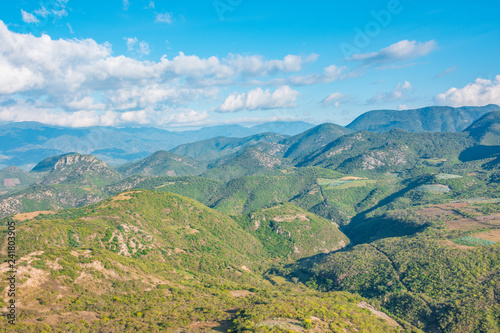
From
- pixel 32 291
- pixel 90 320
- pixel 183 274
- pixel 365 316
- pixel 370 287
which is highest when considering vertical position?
pixel 32 291

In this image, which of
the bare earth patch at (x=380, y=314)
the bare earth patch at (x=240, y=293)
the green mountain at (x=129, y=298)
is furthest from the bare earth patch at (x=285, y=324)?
the bare earth patch at (x=380, y=314)

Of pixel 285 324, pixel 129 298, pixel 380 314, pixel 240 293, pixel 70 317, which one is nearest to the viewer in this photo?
pixel 70 317

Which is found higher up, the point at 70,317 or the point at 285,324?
the point at 70,317

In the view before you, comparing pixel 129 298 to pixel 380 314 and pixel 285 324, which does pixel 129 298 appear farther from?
pixel 380 314

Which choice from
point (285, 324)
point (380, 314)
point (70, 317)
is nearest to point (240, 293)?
point (285, 324)

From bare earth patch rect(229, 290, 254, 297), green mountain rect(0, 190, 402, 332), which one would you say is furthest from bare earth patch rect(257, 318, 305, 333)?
bare earth patch rect(229, 290, 254, 297)

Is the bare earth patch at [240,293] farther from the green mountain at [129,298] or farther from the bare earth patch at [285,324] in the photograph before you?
the bare earth patch at [285,324]

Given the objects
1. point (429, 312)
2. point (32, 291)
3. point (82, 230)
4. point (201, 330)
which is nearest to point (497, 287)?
point (429, 312)

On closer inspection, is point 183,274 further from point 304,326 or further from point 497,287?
point 497,287

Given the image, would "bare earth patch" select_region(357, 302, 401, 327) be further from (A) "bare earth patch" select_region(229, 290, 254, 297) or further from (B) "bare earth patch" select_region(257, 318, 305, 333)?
(B) "bare earth patch" select_region(257, 318, 305, 333)

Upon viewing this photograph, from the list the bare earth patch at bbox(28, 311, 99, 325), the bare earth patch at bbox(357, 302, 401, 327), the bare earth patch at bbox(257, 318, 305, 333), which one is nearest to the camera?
the bare earth patch at bbox(28, 311, 99, 325)

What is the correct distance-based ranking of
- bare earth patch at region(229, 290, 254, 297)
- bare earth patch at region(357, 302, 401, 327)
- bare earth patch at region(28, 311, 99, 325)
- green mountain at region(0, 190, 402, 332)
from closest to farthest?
1. bare earth patch at region(28, 311, 99, 325)
2. green mountain at region(0, 190, 402, 332)
3. bare earth patch at region(229, 290, 254, 297)
4. bare earth patch at region(357, 302, 401, 327)
